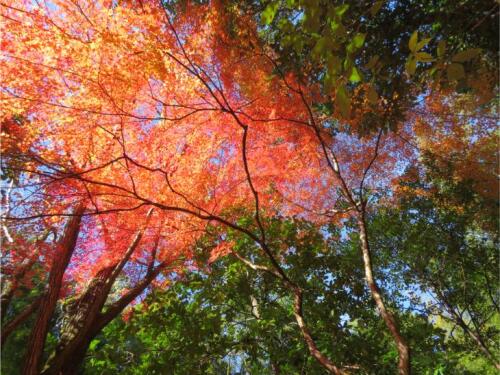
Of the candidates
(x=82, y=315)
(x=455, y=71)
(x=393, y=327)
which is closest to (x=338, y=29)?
(x=455, y=71)

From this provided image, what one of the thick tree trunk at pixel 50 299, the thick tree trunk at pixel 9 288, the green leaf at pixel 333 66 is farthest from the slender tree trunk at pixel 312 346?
the thick tree trunk at pixel 9 288

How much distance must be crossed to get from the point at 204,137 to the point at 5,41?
4351mm

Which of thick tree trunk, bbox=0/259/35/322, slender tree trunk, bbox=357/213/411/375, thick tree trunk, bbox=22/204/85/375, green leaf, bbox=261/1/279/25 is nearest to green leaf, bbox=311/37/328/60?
green leaf, bbox=261/1/279/25

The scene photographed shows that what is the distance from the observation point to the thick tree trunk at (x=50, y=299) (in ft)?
17.1

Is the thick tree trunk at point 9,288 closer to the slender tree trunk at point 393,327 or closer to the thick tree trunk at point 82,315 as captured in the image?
the thick tree trunk at point 82,315

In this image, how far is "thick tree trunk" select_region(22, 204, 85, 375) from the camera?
17.1 ft

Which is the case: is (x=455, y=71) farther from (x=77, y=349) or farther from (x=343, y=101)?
(x=77, y=349)

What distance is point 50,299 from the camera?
5.71 metres

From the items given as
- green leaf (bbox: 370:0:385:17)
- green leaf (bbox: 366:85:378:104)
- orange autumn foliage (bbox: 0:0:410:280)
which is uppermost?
orange autumn foliage (bbox: 0:0:410:280)

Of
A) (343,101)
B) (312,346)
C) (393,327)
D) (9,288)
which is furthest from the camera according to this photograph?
(9,288)

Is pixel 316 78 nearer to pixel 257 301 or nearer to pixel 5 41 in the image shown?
pixel 257 301

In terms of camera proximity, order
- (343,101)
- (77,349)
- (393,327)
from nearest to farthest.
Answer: (343,101) → (393,327) → (77,349)

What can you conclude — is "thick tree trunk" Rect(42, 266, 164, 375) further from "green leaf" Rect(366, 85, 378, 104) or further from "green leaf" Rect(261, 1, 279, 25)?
"green leaf" Rect(366, 85, 378, 104)

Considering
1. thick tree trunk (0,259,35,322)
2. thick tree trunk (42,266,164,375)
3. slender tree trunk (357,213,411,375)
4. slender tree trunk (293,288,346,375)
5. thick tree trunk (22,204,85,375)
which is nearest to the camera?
slender tree trunk (357,213,411,375)
